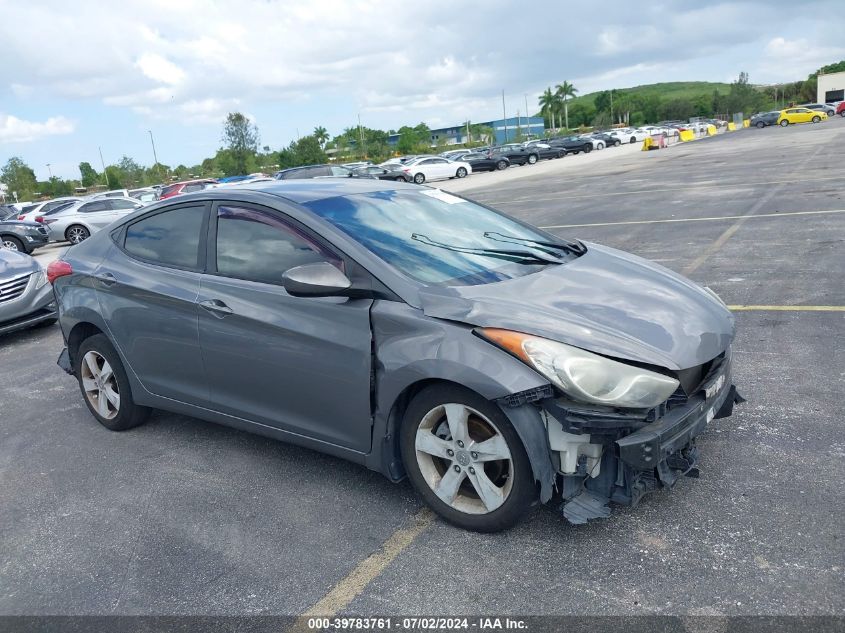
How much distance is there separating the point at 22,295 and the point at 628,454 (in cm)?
757

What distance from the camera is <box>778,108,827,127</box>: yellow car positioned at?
65363 mm

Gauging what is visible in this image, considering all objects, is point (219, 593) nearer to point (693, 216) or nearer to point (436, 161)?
point (693, 216)

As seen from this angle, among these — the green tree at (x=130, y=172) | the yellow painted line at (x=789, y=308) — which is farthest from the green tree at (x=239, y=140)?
the yellow painted line at (x=789, y=308)

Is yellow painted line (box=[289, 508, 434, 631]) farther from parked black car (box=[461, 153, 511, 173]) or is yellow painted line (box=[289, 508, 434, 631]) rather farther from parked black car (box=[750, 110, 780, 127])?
parked black car (box=[750, 110, 780, 127])

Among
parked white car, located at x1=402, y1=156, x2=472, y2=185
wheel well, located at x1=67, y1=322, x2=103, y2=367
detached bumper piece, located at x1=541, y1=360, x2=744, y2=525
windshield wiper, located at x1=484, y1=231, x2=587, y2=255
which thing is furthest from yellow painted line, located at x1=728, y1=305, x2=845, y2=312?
parked white car, located at x1=402, y1=156, x2=472, y2=185

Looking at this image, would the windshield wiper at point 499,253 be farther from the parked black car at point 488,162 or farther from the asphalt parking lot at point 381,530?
the parked black car at point 488,162

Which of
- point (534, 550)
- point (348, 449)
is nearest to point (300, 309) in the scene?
point (348, 449)

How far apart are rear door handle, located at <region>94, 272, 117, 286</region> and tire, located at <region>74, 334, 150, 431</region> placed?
38cm

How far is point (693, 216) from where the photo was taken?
1299 cm

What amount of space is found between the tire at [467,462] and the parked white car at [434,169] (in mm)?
36930

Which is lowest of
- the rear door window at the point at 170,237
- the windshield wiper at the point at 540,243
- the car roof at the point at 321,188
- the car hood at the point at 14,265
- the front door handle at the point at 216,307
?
the car hood at the point at 14,265

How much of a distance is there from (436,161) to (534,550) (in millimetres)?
40663

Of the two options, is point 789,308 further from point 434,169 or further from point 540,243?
point 434,169

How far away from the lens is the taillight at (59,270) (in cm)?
498
